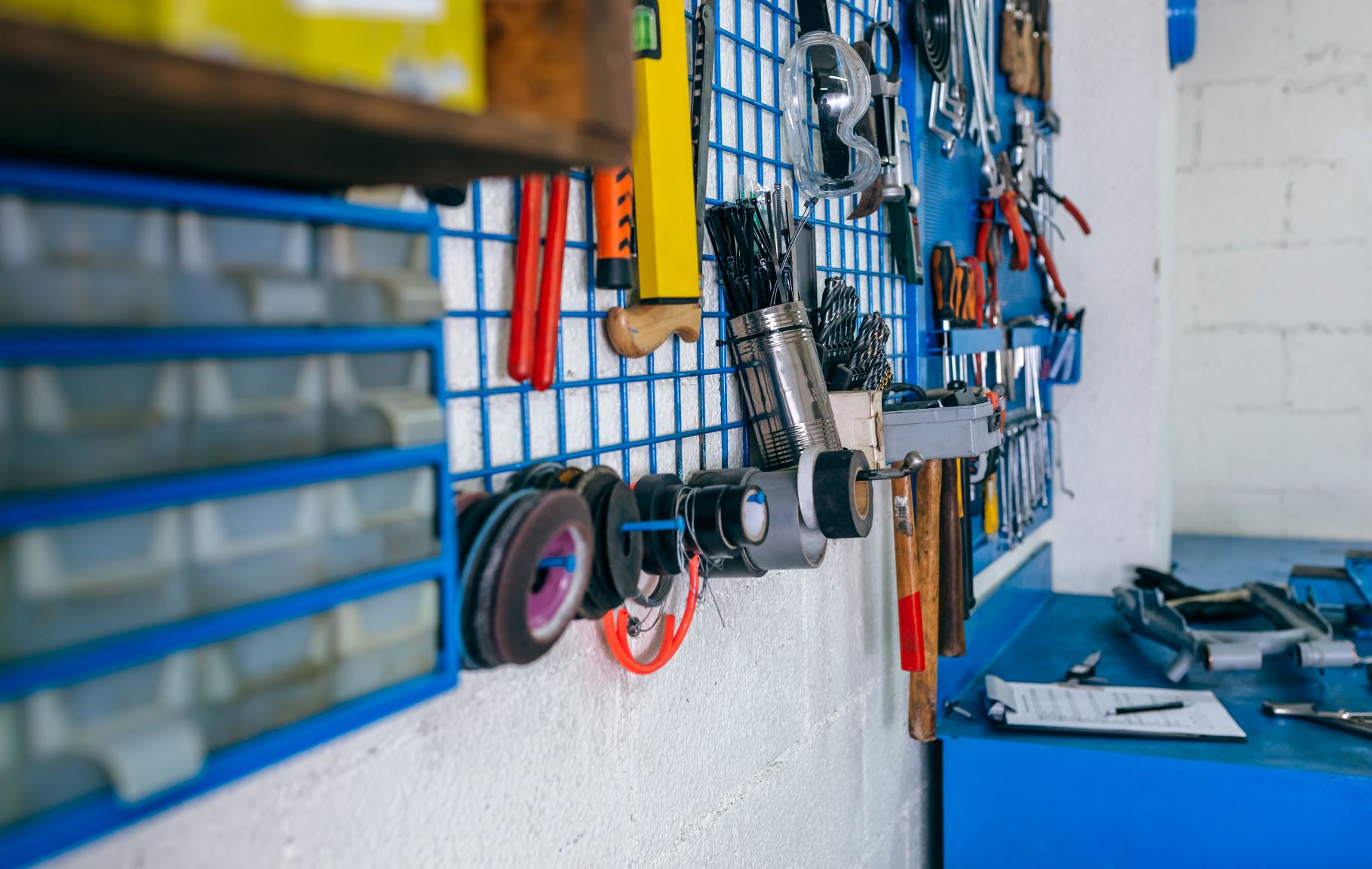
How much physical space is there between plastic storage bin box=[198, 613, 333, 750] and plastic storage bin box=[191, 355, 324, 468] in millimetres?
77

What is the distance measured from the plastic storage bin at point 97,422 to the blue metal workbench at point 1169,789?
1416 mm

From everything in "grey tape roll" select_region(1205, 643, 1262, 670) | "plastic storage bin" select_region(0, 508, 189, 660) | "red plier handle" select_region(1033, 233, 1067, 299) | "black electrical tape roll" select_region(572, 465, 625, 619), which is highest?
"red plier handle" select_region(1033, 233, 1067, 299)

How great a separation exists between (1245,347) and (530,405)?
3433 millimetres

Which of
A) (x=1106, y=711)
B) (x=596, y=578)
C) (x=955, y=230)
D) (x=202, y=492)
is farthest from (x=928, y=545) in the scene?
(x=202, y=492)

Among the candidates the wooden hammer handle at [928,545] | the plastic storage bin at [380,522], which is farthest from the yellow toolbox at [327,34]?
the wooden hammer handle at [928,545]

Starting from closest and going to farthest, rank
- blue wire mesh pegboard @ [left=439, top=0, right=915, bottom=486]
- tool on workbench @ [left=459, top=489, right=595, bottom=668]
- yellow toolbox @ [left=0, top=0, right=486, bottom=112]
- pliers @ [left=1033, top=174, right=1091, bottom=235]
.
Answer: yellow toolbox @ [left=0, top=0, right=486, bottom=112], tool on workbench @ [left=459, top=489, right=595, bottom=668], blue wire mesh pegboard @ [left=439, top=0, right=915, bottom=486], pliers @ [left=1033, top=174, right=1091, bottom=235]

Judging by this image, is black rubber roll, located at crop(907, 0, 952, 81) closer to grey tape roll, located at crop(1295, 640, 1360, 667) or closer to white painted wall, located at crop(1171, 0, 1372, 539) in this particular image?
grey tape roll, located at crop(1295, 640, 1360, 667)

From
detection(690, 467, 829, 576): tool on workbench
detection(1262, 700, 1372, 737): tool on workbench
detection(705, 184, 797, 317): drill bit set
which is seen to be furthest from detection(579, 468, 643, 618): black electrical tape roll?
detection(1262, 700, 1372, 737): tool on workbench

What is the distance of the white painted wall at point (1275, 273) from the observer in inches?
129

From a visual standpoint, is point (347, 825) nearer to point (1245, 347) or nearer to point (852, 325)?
point (852, 325)

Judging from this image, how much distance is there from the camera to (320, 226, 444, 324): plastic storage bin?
1.48 ft

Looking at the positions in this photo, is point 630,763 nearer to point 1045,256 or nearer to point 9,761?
point 9,761

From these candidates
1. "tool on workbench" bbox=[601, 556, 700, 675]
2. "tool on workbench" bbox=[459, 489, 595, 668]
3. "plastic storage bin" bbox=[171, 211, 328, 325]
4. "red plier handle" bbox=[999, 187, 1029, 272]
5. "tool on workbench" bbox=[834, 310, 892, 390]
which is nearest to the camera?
"plastic storage bin" bbox=[171, 211, 328, 325]

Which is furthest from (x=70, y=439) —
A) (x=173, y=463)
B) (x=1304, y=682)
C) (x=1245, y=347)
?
(x=1245, y=347)
